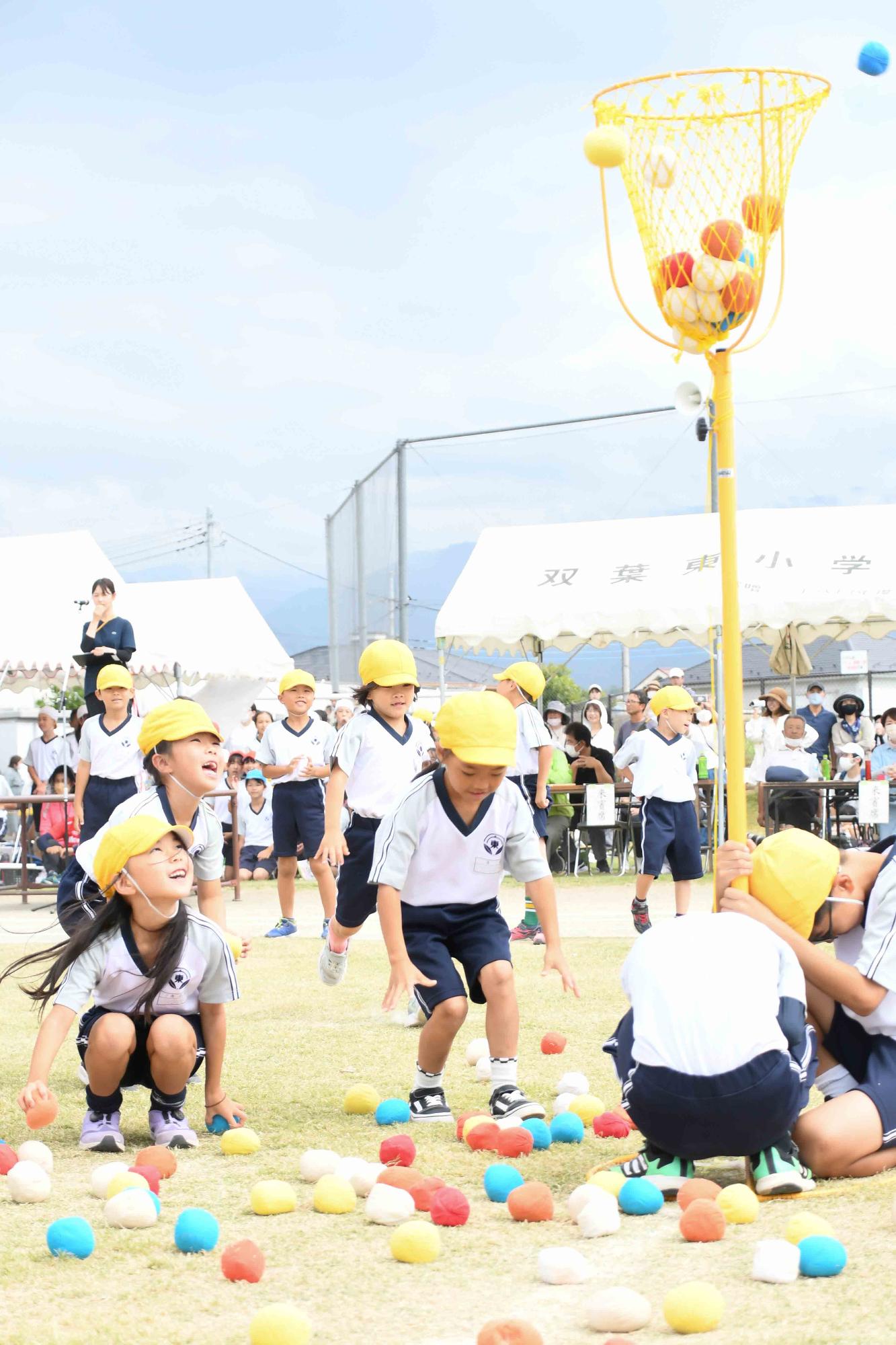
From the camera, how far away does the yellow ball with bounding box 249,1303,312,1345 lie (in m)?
2.76

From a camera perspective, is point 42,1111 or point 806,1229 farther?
point 42,1111

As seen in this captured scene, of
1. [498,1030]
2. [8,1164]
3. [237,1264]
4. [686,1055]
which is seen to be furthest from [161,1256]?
[498,1030]

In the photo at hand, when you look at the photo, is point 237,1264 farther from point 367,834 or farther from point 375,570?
point 375,570

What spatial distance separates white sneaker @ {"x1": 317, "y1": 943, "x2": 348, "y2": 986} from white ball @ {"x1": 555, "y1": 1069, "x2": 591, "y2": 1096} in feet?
8.09

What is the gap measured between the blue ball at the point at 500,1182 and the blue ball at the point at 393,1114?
3.20 ft

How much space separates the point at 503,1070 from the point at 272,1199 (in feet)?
4.53

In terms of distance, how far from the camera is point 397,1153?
14.2ft

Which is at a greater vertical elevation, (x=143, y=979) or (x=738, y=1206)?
(x=143, y=979)

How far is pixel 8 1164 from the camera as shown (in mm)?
4352

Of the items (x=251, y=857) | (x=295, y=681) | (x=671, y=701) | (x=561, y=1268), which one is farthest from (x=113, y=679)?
(x=251, y=857)

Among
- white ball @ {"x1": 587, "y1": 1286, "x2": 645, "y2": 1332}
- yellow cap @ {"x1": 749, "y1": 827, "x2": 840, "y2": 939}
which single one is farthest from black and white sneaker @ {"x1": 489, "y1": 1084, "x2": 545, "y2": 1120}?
white ball @ {"x1": 587, "y1": 1286, "x2": 645, "y2": 1332}

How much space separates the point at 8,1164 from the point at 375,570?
17053 millimetres

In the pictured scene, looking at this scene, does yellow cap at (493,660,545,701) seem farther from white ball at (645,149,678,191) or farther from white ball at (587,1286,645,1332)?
white ball at (587,1286,645,1332)

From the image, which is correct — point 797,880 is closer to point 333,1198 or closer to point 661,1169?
point 661,1169
